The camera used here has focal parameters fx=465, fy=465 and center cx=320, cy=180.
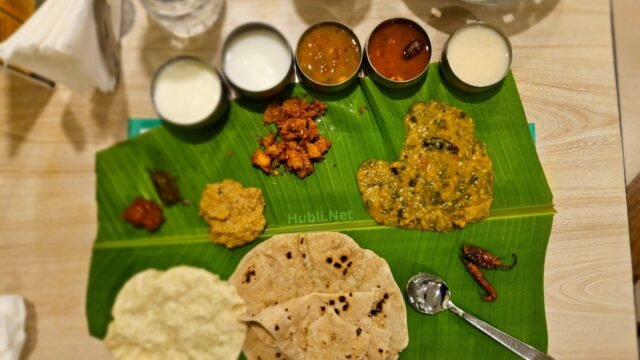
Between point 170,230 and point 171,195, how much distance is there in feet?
0.62

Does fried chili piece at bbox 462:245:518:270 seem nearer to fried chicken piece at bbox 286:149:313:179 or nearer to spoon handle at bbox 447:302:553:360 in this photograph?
spoon handle at bbox 447:302:553:360

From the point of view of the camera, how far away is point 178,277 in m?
2.43

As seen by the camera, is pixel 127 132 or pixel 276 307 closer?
pixel 276 307

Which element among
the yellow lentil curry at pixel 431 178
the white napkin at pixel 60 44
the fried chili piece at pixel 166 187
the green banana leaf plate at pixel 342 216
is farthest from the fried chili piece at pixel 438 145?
the white napkin at pixel 60 44

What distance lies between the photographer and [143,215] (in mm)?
2473

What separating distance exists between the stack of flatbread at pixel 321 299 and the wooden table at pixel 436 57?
0.86m

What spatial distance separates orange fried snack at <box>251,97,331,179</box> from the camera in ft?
8.16

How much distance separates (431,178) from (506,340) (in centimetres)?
93

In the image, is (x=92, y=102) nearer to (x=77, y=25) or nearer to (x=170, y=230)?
(x=77, y=25)

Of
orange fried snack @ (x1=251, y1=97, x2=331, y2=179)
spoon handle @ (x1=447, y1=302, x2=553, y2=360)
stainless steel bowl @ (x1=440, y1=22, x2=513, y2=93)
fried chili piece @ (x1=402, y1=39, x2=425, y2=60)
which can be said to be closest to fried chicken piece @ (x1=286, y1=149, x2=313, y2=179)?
orange fried snack @ (x1=251, y1=97, x2=331, y2=179)

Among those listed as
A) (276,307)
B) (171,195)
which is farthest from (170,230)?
(276,307)

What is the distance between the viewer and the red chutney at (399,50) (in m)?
→ 2.45

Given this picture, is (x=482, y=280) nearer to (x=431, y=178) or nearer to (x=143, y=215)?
(x=431, y=178)

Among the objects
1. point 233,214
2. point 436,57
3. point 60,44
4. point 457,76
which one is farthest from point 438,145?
point 60,44
